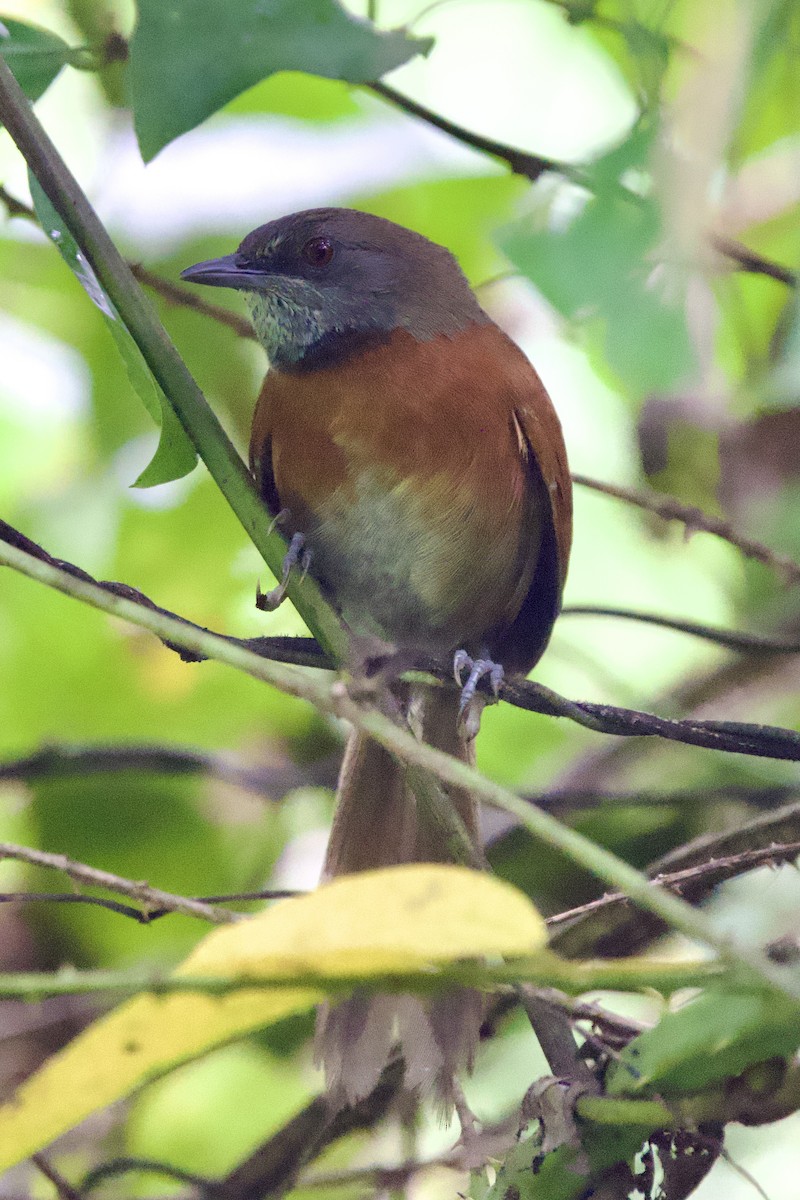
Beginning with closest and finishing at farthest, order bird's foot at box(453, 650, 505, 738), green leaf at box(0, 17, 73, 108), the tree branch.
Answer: the tree branch, green leaf at box(0, 17, 73, 108), bird's foot at box(453, 650, 505, 738)

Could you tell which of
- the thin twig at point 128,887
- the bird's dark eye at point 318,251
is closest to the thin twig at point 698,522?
the bird's dark eye at point 318,251

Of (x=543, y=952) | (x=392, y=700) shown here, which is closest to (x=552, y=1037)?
(x=392, y=700)

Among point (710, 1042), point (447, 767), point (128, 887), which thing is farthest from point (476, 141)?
point (710, 1042)

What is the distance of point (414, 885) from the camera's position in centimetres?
111

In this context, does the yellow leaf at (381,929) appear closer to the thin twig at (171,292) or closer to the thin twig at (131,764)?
the thin twig at (171,292)

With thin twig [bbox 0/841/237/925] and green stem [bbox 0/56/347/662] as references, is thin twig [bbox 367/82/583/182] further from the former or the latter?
thin twig [bbox 0/841/237/925]

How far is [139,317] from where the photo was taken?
196 centimetres

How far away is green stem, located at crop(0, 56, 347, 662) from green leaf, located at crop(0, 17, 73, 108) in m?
0.47

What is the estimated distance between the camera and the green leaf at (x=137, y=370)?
1.99m

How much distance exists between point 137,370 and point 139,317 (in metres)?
0.08

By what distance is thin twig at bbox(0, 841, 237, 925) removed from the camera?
5.98ft

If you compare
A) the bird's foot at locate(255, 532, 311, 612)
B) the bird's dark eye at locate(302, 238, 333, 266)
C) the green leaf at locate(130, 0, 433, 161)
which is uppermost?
the bird's dark eye at locate(302, 238, 333, 266)

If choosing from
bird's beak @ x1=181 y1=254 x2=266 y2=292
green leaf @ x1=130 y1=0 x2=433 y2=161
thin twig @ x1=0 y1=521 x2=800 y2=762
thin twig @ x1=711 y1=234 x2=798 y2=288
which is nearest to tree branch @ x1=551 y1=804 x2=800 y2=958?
thin twig @ x1=0 y1=521 x2=800 y2=762

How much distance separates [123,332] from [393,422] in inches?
37.1
